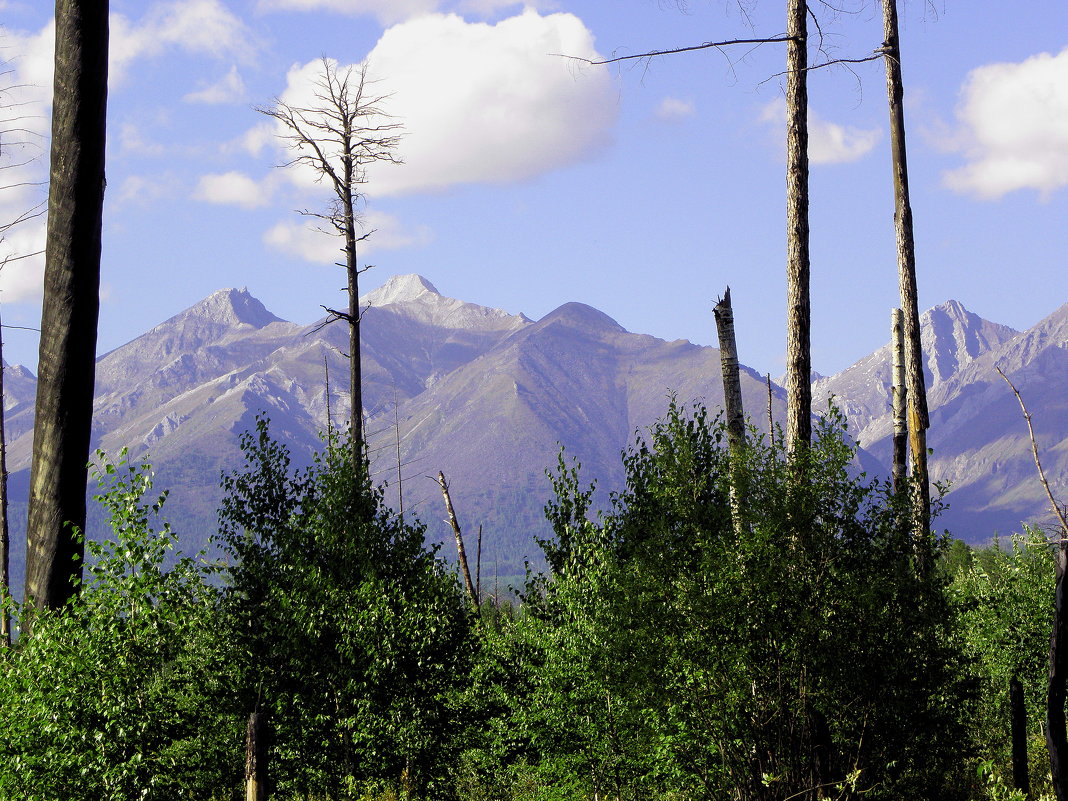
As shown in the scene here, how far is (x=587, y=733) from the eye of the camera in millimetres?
13203

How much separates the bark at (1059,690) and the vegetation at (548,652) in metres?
4.03

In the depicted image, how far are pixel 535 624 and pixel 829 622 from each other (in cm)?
602

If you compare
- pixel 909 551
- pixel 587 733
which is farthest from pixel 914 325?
pixel 587 733

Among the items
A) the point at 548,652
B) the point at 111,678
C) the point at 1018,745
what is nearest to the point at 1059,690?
the point at 111,678

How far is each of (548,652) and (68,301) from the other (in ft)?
25.9

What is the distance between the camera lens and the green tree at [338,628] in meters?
12.4

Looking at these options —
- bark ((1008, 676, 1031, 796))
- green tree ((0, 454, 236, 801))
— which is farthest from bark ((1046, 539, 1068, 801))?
bark ((1008, 676, 1031, 796))

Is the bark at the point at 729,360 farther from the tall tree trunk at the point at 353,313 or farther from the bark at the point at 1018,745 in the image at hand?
the tall tree trunk at the point at 353,313

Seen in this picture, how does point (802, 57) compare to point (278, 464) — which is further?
point (278, 464)

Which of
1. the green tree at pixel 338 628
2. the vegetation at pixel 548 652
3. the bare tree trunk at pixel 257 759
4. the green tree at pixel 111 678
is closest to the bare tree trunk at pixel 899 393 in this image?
the vegetation at pixel 548 652

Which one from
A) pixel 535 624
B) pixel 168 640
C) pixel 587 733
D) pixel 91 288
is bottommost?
pixel 587 733

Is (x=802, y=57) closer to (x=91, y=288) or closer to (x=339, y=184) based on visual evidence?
(x=91, y=288)

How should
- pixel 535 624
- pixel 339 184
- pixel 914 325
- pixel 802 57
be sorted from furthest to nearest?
pixel 339 184, pixel 914 325, pixel 535 624, pixel 802 57

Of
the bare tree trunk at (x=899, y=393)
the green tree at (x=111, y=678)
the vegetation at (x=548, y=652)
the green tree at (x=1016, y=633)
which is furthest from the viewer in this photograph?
the green tree at (x=1016, y=633)
